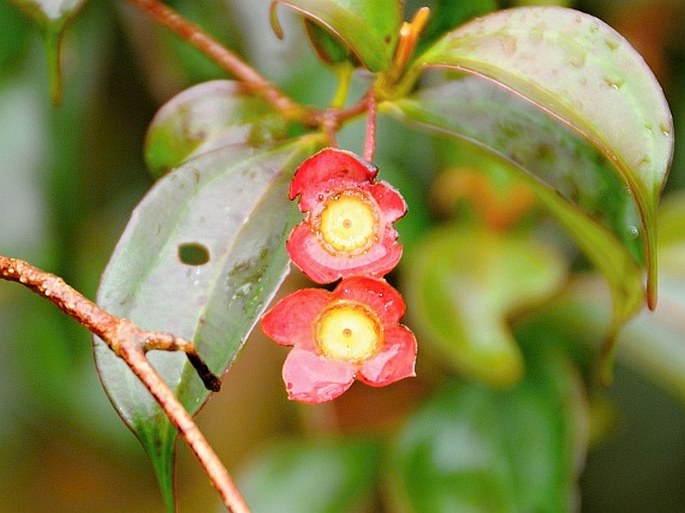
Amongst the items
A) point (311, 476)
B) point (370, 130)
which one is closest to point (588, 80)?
point (370, 130)

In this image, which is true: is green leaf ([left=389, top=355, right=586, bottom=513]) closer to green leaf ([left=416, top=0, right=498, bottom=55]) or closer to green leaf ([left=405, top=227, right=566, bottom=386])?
green leaf ([left=405, top=227, right=566, bottom=386])

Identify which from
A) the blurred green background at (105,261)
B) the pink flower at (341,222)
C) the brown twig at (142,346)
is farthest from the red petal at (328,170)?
the blurred green background at (105,261)

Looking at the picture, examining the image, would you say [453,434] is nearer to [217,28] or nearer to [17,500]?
[217,28]

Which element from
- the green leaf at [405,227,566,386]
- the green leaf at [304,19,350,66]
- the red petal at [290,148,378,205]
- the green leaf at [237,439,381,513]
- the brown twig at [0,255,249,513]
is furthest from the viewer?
the green leaf at [237,439,381,513]

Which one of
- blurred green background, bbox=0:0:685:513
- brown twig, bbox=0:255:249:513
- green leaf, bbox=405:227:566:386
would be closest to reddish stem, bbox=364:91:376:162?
brown twig, bbox=0:255:249:513

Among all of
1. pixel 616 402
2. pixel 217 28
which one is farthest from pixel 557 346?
pixel 217 28

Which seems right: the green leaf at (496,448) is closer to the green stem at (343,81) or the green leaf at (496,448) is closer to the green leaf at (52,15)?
the green stem at (343,81)
